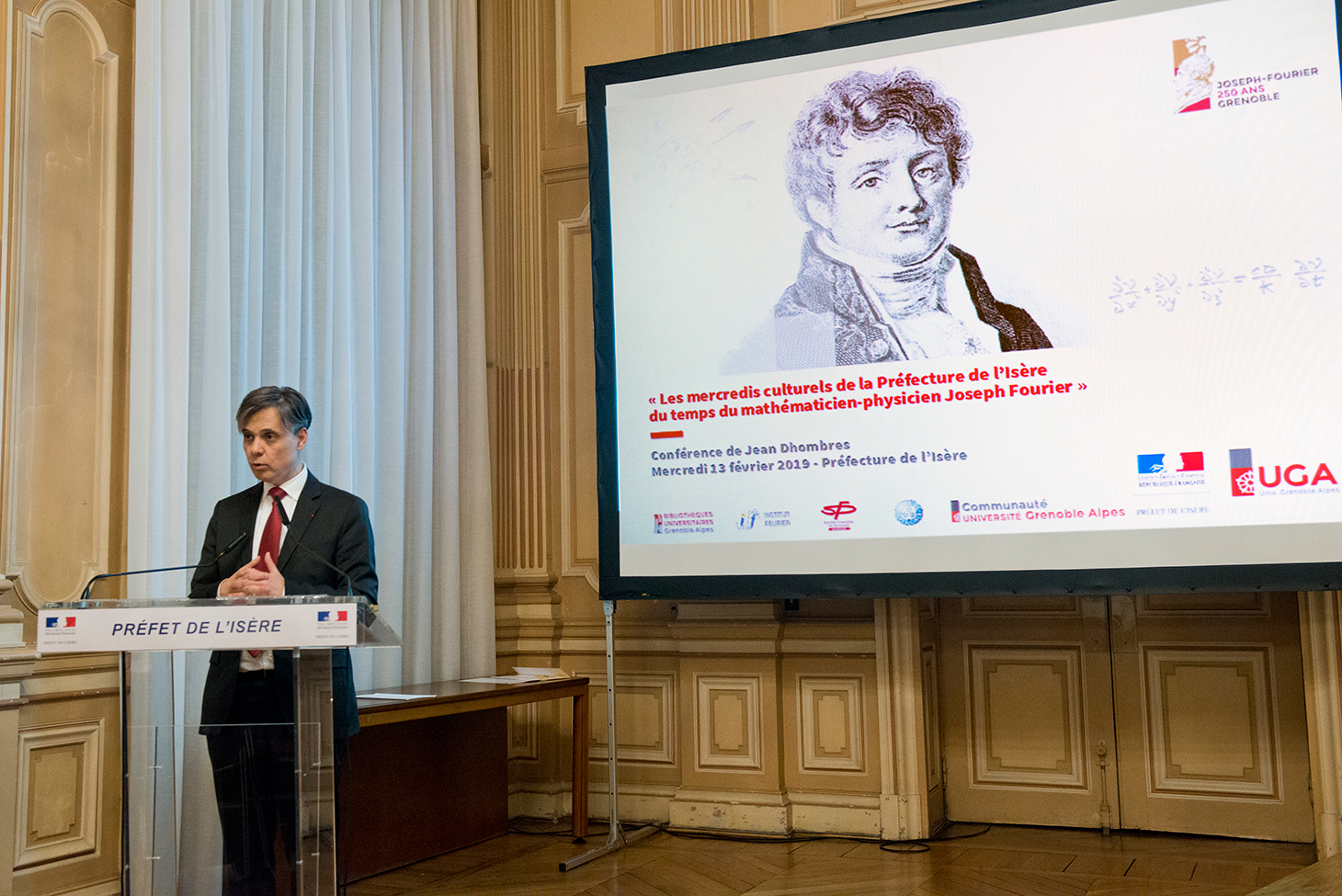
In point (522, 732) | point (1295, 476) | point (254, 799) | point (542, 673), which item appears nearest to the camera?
point (254, 799)

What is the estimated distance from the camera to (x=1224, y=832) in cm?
376

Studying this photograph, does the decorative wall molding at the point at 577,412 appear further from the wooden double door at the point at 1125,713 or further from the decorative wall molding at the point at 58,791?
the decorative wall molding at the point at 58,791

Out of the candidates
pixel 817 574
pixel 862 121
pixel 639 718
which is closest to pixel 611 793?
pixel 639 718

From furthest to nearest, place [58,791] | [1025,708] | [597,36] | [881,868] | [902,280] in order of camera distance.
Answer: [597,36], [1025,708], [902,280], [881,868], [58,791]

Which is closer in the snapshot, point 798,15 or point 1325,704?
point 1325,704

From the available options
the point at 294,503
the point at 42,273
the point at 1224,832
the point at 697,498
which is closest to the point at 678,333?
the point at 697,498

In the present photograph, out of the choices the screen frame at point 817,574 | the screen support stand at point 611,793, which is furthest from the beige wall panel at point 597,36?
the screen support stand at point 611,793

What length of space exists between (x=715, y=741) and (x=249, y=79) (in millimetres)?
2749

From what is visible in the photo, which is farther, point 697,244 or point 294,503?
point 697,244

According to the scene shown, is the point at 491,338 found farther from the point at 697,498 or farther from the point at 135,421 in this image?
the point at 135,421

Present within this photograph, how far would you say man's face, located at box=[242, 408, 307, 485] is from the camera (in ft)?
8.47

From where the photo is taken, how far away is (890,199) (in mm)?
3738

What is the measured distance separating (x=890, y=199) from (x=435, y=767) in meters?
2.45

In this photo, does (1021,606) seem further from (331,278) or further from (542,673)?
(331,278)
